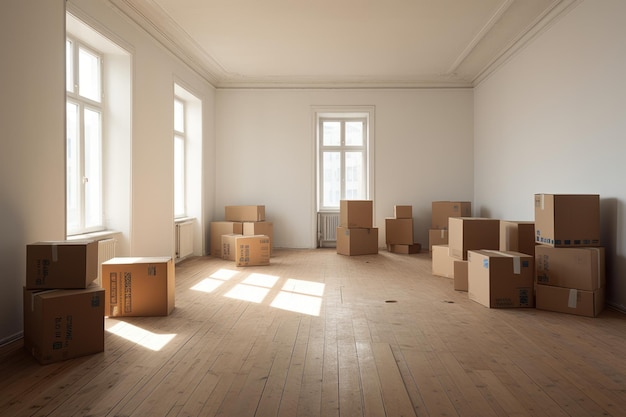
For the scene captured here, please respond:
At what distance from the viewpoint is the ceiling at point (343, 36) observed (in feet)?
17.4

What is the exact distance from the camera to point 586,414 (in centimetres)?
219

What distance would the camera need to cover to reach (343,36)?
20.8ft

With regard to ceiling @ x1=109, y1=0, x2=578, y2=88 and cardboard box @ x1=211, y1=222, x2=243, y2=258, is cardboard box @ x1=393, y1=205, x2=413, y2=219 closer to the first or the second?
ceiling @ x1=109, y1=0, x2=578, y2=88

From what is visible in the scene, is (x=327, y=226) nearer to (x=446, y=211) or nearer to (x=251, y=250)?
(x=446, y=211)

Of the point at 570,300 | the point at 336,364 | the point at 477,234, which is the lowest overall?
the point at 336,364

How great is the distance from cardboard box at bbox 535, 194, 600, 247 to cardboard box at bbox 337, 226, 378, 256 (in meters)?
4.10

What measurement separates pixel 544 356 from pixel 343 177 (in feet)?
21.5

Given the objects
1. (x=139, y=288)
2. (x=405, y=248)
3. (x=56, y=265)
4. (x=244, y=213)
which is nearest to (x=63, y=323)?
(x=56, y=265)

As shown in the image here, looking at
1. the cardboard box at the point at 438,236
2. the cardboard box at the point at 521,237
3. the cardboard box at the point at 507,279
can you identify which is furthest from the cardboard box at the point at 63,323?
the cardboard box at the point at 438,236

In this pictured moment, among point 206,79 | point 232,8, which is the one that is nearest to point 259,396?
point 232,8

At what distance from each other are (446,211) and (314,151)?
2.62m

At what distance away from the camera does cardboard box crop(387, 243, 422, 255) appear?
8320mm

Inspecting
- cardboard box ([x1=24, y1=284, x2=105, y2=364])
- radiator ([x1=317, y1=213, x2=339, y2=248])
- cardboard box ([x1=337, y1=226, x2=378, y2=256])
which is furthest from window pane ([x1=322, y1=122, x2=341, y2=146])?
cardboard box ([x1=24, y1=284, x2=105, y2=364])

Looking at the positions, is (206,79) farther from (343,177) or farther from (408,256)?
(408,256)
